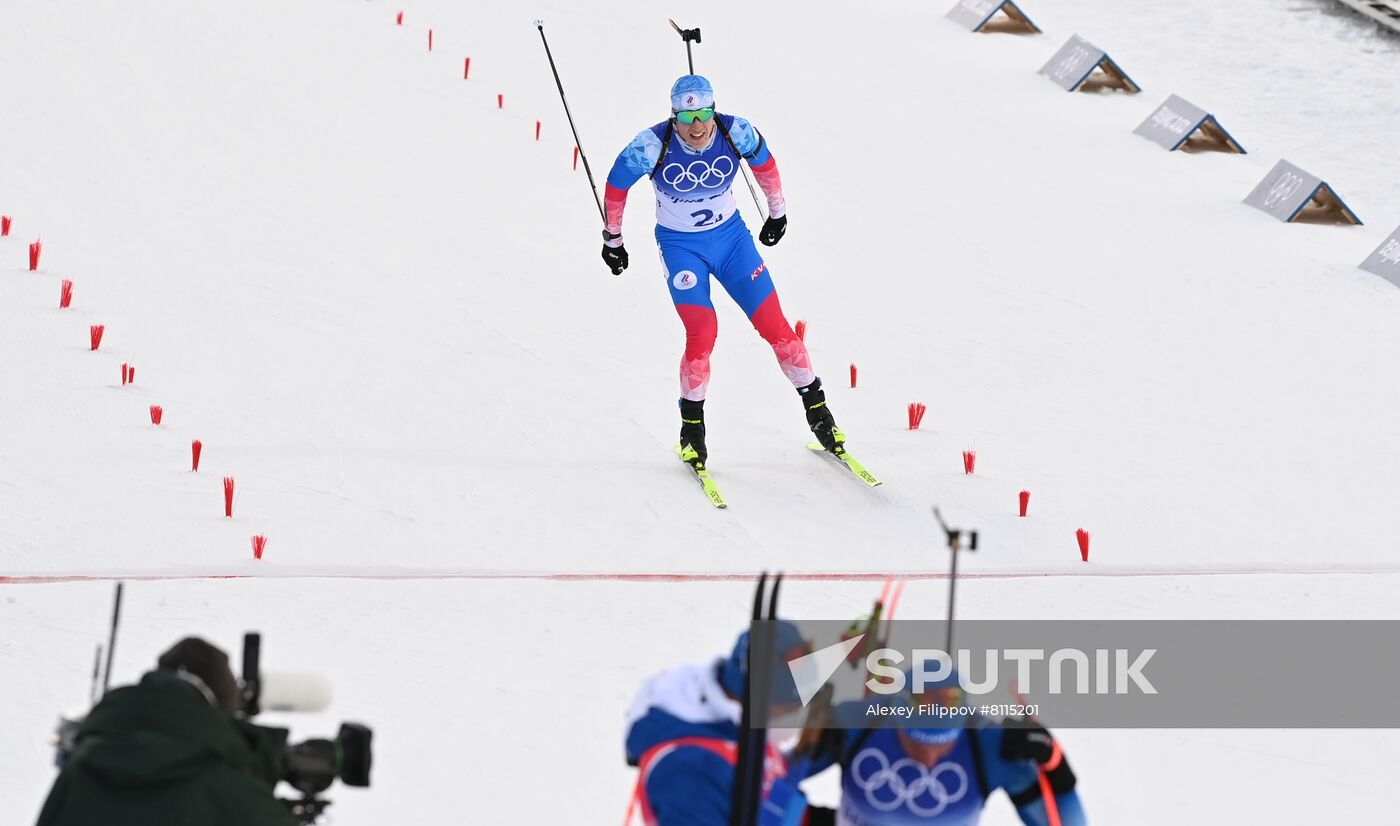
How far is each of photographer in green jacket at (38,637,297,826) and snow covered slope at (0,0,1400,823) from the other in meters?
2.25

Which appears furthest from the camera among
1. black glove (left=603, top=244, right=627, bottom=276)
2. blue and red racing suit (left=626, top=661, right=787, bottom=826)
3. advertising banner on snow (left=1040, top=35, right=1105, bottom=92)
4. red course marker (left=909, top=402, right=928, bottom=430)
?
advertising banner on snow (left=1040, top=35, right=1105, bottom=92)

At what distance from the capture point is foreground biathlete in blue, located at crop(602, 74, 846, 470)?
8.44m

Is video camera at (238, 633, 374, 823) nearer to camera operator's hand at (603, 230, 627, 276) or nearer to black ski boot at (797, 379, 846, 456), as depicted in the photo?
camera operator's hand at (603, 230, 627, 276)

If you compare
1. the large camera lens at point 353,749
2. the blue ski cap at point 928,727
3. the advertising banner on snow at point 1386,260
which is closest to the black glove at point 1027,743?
the blue ski cap at point 928,727

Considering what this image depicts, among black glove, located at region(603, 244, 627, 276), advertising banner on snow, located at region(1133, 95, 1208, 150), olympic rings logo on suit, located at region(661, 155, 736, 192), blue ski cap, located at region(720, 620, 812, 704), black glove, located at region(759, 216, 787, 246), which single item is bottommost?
blue ski cap, located at region(720, 620, 812, 704)

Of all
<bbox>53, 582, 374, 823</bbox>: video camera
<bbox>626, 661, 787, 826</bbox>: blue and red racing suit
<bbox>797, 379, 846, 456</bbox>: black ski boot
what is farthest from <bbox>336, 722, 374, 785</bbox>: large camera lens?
<bbox>797, 379, 846, 456</bbox>: black ski boot

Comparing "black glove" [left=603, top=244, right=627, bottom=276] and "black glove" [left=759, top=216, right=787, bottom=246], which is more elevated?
"black glove" [left=759, top=216, right=787, bottom=246]

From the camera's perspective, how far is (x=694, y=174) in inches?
334

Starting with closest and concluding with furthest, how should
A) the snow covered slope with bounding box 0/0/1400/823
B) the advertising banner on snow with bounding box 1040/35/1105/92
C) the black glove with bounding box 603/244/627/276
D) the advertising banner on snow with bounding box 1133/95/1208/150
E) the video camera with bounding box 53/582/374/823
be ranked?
the video camera with bounding box 53/582/374/823, the snow covered slope with bounding box 0/0/1400/823, the black glove with bounding box 603/244/627/276, the advertising banner on snow with bounding box 1133/95/1208/150, the advertising banner on snow with bounding box 1040/35/1105/92

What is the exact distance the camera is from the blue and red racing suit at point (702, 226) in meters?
8.48

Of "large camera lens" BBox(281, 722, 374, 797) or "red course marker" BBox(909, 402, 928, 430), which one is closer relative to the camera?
"large camera lens" BBox(281, 722, 374, 797)

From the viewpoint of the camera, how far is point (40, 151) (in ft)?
43.0

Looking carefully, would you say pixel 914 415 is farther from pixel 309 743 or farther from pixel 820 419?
pixel 309 743

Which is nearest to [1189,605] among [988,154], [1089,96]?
[988,154]
